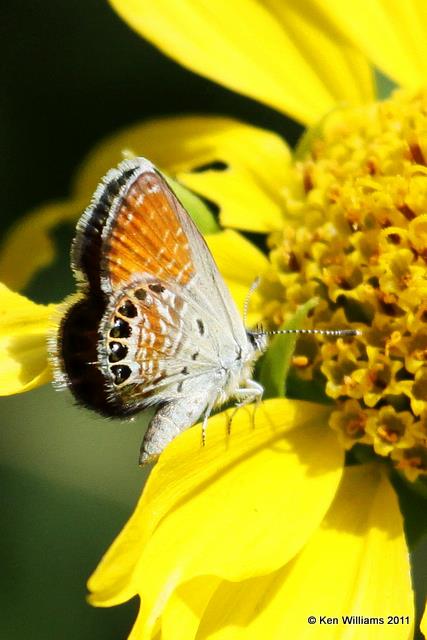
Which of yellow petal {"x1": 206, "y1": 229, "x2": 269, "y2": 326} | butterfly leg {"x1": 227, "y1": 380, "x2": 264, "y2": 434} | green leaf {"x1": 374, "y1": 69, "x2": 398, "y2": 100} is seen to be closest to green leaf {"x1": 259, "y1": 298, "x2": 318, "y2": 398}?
butterfly leg {"x1": 227, "y1": 380, "x2": 264, "y2": 434}

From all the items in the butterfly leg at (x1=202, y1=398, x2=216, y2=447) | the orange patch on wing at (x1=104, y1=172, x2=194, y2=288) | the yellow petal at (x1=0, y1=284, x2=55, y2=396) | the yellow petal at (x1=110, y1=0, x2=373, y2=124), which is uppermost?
the yellow petal at (x1=110, y1=0, x2=373, y2=124)

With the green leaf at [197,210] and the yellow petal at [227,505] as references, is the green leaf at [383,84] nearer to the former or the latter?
the green leaf at [197,210]

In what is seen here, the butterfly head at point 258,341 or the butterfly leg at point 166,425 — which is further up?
the butterfly head at point 258,341

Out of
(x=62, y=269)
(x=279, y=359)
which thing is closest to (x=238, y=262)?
(x=279, y=359)

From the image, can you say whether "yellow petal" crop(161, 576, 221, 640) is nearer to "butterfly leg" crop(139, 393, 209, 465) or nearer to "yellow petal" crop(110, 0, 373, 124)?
"butterfly leg" crop(139, 393, 209, 465)

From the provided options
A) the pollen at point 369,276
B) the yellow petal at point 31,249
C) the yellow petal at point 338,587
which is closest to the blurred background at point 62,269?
the yellow petal at point 31,249

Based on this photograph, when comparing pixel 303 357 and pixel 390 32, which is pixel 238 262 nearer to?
pixel 303 357
